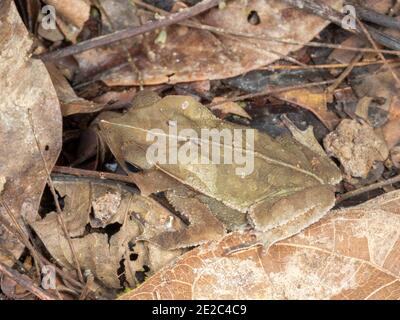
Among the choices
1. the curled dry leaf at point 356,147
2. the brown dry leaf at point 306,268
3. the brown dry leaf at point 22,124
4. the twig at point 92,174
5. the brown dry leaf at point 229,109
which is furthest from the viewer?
the brown dry leaf at point 229,109

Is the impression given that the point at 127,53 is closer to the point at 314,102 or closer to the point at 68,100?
the point at 68,100

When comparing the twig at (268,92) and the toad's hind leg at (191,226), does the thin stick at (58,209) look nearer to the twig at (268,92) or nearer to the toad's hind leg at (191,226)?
the toad's hind leg at (191,226)

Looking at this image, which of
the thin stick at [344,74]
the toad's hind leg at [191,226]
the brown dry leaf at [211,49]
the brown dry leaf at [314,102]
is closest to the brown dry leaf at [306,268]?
the toad's hind leg at [191,226]

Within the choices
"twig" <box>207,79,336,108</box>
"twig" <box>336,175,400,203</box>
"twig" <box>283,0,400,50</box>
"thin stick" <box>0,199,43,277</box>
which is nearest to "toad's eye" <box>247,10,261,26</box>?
"twig" <box>283,0,400,50</box>

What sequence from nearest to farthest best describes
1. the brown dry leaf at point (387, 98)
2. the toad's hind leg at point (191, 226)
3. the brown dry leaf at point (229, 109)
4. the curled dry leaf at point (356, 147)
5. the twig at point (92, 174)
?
1. the toad's hind leg at point (191, 226)
2. the twig at point (92, 174)
3. the curled dry leaf at point (356, 147)
4. the brown dry leaf at point (387, 98)
5. the brown dry leaf at point (229, 109)

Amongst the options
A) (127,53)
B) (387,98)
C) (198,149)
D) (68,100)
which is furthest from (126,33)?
(387,98)

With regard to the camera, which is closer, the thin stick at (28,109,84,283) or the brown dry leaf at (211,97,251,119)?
the thin stick at (28,109,84,283)

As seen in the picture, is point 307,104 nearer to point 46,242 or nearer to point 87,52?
point 87,52

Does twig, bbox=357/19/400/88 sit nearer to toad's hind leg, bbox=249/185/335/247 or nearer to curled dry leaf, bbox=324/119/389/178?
curled dry leaf, bbox=324/119/389/178
